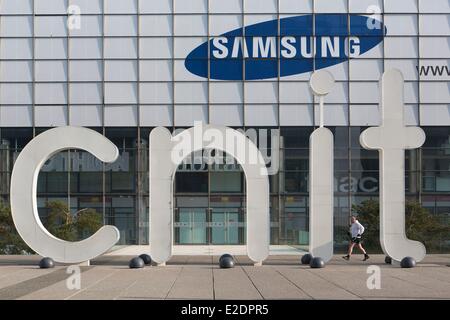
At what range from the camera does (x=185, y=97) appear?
37531 millimetres

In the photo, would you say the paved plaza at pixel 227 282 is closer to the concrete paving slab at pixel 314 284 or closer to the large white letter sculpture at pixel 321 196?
the concrete paving slab at pixel 314 284

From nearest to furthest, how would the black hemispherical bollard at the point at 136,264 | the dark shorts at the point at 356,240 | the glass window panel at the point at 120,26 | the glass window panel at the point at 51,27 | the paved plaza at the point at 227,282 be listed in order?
the paved plaza at the point at 227,282, the black hemispherical bollard at the point at 136,264, the dark shorts at the point at 356,240, the glass window panel at the point at 51,27, the glass window panel at the point at 120,26

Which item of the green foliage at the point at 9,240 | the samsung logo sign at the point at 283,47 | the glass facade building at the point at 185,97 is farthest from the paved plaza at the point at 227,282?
the samsung logo sign at the point at 283,47

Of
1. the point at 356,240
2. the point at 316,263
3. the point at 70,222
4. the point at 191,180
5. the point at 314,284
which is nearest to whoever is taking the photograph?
the point at 314,284

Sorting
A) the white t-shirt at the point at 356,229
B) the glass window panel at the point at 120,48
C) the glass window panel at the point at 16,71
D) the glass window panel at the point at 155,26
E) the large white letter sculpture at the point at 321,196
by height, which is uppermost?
the glass window panel at the point at 155,26

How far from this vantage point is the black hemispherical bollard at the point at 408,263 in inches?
805

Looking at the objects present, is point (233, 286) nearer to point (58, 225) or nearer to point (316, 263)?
point (316, 263)

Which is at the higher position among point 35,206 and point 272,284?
point 35,206

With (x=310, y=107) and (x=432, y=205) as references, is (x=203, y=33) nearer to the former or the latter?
(x=310, y=107)

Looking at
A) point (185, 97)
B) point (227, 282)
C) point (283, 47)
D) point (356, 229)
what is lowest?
point (227, 282)

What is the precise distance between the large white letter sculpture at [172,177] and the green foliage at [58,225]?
11.9 meters

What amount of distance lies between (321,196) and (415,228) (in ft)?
40.5

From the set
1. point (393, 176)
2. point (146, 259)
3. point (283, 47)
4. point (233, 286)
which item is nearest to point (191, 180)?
point (283, 47)

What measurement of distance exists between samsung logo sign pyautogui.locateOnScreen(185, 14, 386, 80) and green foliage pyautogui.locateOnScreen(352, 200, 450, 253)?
9.26 m
